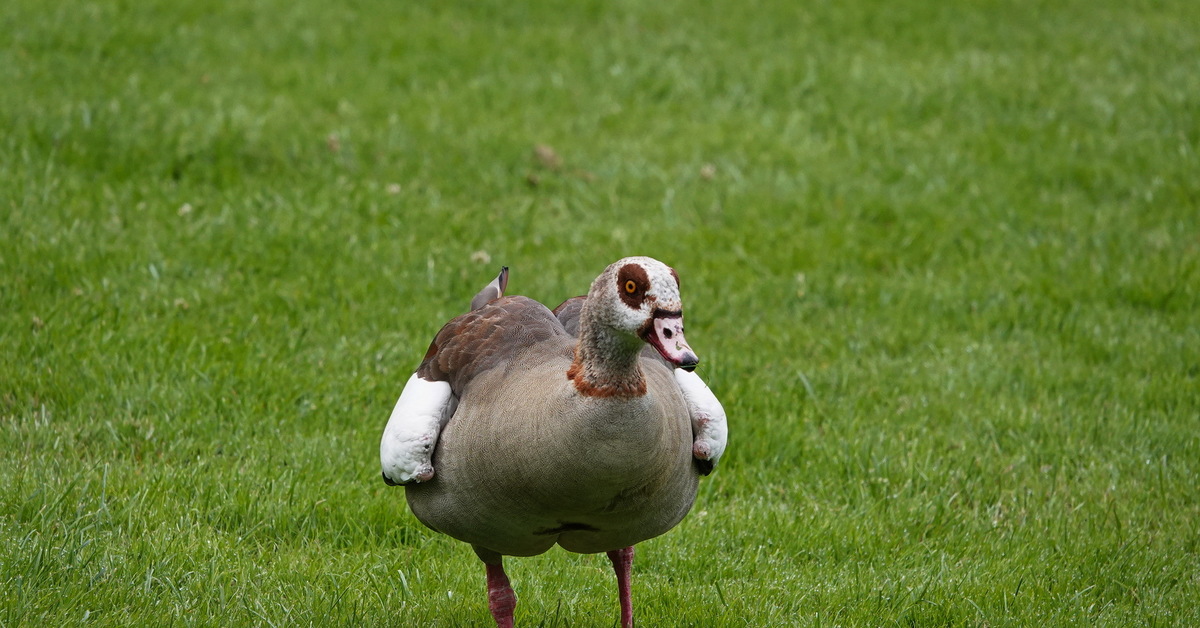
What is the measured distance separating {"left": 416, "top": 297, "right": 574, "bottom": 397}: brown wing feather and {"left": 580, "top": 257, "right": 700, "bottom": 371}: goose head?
0.59 metres

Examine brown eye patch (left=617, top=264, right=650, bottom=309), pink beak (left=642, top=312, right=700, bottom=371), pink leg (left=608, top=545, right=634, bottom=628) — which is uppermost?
brown eye patch (left=617, top=264, right=650, bottom=309)

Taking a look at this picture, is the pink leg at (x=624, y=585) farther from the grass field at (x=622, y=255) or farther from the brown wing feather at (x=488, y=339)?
the brown wing feather at (x=488, y=339)

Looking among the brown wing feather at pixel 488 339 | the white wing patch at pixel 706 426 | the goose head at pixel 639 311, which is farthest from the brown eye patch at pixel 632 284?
the white wing patch at pixel 706 426

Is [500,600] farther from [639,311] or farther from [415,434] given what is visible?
[639,311]

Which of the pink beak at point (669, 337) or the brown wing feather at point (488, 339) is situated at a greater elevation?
the pink beak at point (669, 337)

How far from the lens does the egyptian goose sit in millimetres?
3684

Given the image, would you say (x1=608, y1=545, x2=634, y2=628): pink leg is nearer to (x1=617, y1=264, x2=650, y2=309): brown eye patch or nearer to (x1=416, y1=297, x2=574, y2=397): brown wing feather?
(x1=416, y1=297, x2=574, y2=397): brown wing feather

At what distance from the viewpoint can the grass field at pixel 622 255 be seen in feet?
16.5

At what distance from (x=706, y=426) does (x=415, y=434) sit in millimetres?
1020

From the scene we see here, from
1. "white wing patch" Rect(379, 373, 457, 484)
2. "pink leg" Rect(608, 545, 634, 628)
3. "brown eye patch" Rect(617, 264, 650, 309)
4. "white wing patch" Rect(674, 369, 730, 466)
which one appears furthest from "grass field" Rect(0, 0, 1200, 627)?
"brown eye patch" Rect(617, 264, 650, 309)

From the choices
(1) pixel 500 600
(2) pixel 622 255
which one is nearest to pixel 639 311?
(1) pixel 500 600

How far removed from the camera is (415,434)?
165 inches

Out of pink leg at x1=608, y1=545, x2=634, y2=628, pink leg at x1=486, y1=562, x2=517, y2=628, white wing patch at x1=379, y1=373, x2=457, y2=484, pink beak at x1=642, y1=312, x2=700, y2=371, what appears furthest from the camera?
pink leg at x1=608, y1=545, x2=634, y2=628

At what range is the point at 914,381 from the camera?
6863 mm
